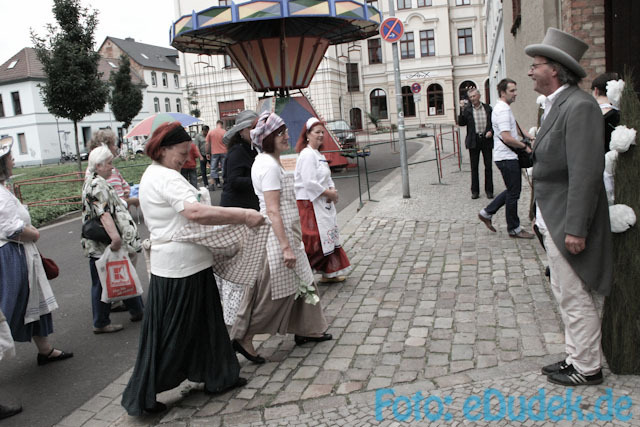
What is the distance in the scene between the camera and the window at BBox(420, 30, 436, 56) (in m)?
51.4

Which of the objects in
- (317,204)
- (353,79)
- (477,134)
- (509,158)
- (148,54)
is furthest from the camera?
(148,54)

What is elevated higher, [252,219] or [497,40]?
[497,40]

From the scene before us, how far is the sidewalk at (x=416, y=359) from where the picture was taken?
3414 millimetres

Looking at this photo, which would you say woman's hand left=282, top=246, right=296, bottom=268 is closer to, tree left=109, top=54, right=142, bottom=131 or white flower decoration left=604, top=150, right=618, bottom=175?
white flower decoration left=604, top=150, right=618, bottom=175

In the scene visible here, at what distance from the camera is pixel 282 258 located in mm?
4305

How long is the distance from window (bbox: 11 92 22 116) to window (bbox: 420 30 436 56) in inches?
1452

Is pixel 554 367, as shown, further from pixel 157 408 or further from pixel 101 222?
pixel 101 222

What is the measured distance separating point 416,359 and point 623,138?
6.40ft

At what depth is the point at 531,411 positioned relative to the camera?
323cm

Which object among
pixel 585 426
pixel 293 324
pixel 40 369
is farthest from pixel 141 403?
pixel 585 426

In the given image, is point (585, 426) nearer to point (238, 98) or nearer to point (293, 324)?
point (293, 324)

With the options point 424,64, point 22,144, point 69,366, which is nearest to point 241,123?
point 69,366

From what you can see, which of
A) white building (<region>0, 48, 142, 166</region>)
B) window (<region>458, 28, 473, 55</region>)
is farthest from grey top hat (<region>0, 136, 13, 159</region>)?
white building (<region>0, 48, 142, 166</region>)

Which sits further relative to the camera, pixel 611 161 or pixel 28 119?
pixel 28 119
